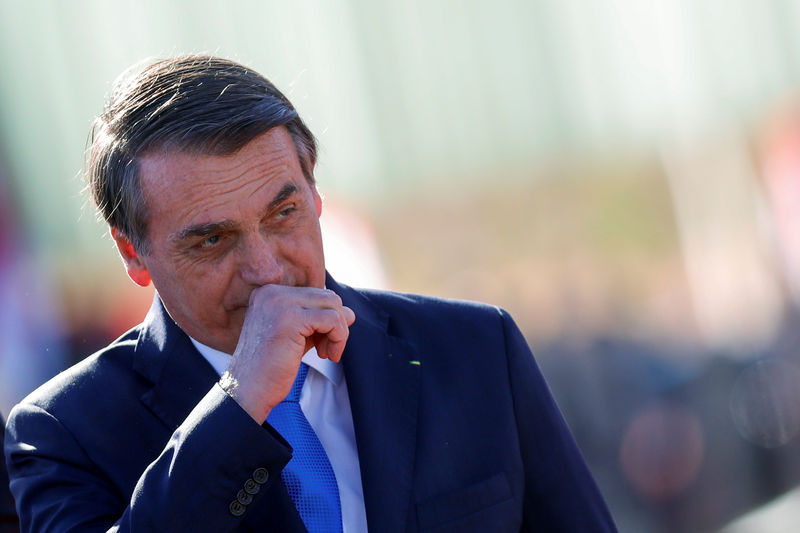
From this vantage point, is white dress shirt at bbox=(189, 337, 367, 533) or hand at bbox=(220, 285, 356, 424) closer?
hand at bbox=(220, 285, 356, 424)

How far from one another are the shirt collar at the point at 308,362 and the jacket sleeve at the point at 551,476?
35cm

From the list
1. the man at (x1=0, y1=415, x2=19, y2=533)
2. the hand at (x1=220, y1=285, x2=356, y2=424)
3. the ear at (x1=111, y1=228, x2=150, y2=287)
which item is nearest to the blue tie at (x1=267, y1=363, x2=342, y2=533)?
the hand at (x1=220, y1=285, x2=356, y2=424)

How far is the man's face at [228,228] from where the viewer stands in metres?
1.62

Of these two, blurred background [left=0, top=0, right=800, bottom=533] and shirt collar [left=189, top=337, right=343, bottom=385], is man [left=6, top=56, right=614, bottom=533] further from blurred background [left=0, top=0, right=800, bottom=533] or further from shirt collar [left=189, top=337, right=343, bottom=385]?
blurred background [left=0, top=0, right=800, bottom=533]

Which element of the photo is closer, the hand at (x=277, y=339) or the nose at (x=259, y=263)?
the hand at (x=277, y=339)

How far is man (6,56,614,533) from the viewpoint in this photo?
1496mm

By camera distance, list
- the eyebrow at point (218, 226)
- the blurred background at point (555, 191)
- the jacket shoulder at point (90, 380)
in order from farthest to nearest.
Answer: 1. the blurred background at point (555, 191)
2. the jacket shoulder at point (90, 380)
3. the eyebrow at point (218, 226)

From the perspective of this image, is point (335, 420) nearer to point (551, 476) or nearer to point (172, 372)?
point (172, 372)

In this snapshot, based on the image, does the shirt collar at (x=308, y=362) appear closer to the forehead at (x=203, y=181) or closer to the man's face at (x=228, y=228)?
the man's face at (x=228, y=228)

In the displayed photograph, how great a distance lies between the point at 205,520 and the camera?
1.41 m

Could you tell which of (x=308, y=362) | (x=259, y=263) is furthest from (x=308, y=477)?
(x=259, y=263)

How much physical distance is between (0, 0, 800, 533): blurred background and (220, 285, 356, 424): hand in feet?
5.66

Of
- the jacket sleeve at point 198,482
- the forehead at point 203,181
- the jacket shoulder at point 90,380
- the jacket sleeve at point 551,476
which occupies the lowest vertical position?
the jacket sleeve at point 551,476

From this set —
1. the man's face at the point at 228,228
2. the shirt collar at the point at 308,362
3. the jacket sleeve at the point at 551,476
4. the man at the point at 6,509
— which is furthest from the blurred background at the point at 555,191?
the jacket sleeve at the point at 551,476
